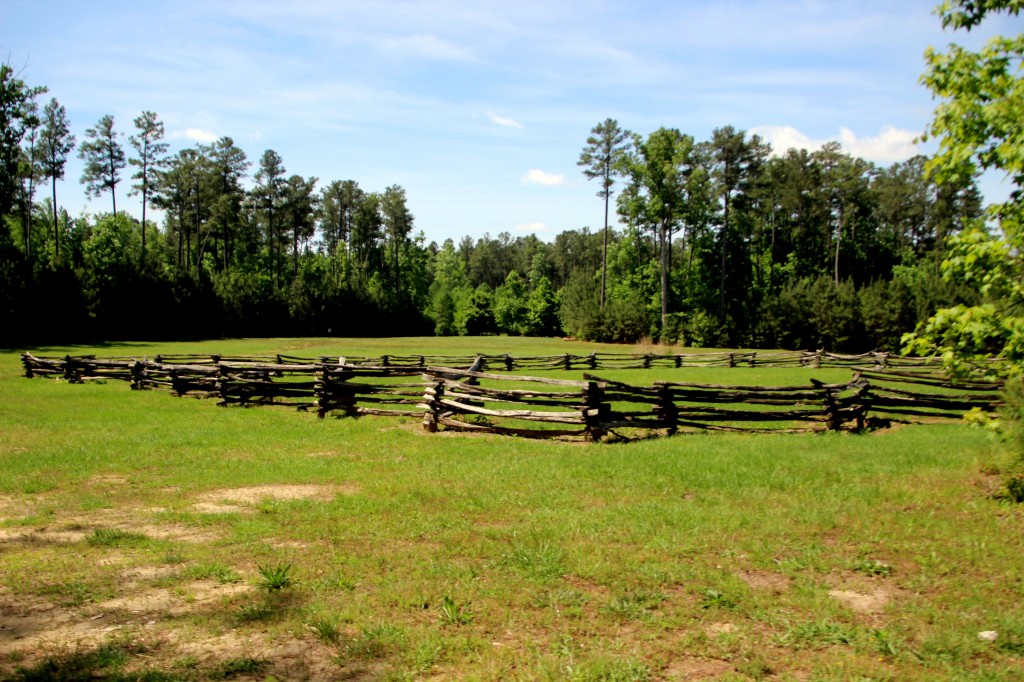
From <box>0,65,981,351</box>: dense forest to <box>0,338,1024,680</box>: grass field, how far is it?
44479 millimetres

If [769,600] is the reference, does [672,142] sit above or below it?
above

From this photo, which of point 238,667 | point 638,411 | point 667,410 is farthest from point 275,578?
point 638,411

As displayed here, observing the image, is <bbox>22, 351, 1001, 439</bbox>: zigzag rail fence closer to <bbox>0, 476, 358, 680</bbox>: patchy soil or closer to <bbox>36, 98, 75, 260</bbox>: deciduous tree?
<bbox>0, 476, 358, 680</bbox>: patchy soil

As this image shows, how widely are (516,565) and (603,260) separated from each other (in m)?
58.6

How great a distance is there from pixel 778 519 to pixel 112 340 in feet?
179

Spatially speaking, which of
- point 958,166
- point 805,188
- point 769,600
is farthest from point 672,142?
point 769,600

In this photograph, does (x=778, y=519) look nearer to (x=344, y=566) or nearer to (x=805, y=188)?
(x=344, y=566)

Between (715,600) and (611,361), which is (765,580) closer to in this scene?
(715,600)

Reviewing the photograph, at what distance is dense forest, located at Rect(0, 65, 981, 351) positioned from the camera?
165 feet

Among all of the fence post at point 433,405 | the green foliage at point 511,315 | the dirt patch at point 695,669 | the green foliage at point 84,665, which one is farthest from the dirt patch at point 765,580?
the green foliage at point 511,315

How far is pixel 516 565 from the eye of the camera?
229 inches

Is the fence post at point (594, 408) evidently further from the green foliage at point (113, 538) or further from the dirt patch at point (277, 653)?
the dirt patch at point (277, 653)

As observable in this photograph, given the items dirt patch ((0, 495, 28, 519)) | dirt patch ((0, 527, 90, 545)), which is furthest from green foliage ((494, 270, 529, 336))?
dirt patch ((0, 527, 90, 545))

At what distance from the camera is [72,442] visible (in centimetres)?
1204
